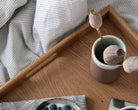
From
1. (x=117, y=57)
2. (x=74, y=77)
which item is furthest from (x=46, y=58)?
(x=117, y=57)

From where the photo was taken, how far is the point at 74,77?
49 cm

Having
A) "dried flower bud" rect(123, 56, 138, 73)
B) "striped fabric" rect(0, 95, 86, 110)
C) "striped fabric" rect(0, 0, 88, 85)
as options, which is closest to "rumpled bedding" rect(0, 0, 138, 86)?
"striped fabric" rect(0, 0, 88, 85)

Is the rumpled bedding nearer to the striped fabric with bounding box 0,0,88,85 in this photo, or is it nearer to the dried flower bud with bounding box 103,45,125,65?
the striped fabric with bounding box 0,0,88,85

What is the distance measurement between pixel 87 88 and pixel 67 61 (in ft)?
0.28

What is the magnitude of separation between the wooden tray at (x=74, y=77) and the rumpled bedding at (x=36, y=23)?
4cm

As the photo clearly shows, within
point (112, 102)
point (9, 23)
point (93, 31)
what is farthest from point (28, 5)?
point (112, 102)

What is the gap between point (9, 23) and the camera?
0.56 metres

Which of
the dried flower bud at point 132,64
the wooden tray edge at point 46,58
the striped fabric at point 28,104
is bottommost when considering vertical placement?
the striped fabric at point 28,104

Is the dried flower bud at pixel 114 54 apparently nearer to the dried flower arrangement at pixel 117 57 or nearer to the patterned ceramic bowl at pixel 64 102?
the dried flower arrangement at pixel 117 57

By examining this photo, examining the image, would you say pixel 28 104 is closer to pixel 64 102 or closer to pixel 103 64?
pixel 64 102

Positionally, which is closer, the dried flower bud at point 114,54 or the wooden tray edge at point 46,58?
the dried flower bud at point 114,54

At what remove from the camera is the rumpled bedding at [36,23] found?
50 centimetres

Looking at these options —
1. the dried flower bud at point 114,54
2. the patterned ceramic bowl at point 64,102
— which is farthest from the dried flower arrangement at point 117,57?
the patterned ceramic bowl at point 64,102

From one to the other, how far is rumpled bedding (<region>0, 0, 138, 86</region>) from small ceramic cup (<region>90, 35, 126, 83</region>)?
12cm
